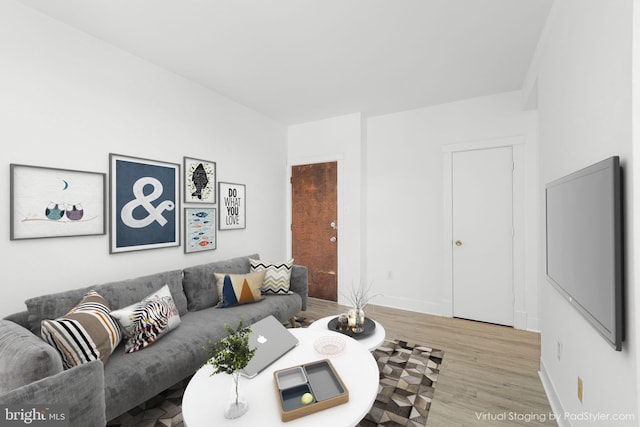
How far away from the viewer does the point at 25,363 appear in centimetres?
121

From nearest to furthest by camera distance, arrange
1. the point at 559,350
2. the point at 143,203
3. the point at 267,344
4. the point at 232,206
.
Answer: the point at 267,344 → the point at 559,350 → the point at 143,203 → the point at 232,206

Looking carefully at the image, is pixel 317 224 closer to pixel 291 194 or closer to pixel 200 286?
pixel 291 194

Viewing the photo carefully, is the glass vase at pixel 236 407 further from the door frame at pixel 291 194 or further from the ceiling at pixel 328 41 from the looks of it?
the door frame at pixel 291 194

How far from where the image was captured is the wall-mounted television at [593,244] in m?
1.03

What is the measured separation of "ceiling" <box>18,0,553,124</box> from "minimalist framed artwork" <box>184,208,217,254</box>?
55.3 inches

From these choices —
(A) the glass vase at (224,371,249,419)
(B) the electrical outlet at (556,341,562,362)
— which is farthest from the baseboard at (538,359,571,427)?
(A) the glass vase at (224,371,249,419)

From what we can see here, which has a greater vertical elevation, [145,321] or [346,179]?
[346,179]

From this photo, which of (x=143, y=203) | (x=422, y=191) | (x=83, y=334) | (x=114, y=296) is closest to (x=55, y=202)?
Answer: (x=143, y=203)

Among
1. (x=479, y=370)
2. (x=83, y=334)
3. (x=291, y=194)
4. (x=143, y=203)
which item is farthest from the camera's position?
(x=291, y=194)

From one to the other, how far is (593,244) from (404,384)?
5.10ft

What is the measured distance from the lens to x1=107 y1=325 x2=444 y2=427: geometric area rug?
69.2 inches

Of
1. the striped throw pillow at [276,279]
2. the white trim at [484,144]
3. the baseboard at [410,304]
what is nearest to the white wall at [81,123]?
the striped throw pillow at [276,279]

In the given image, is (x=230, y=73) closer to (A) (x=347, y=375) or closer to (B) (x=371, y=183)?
(B) (x=371, y=183)

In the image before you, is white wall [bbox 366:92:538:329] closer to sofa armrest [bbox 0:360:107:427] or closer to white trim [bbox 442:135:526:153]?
white trim [bbox 442:135:526:153]
